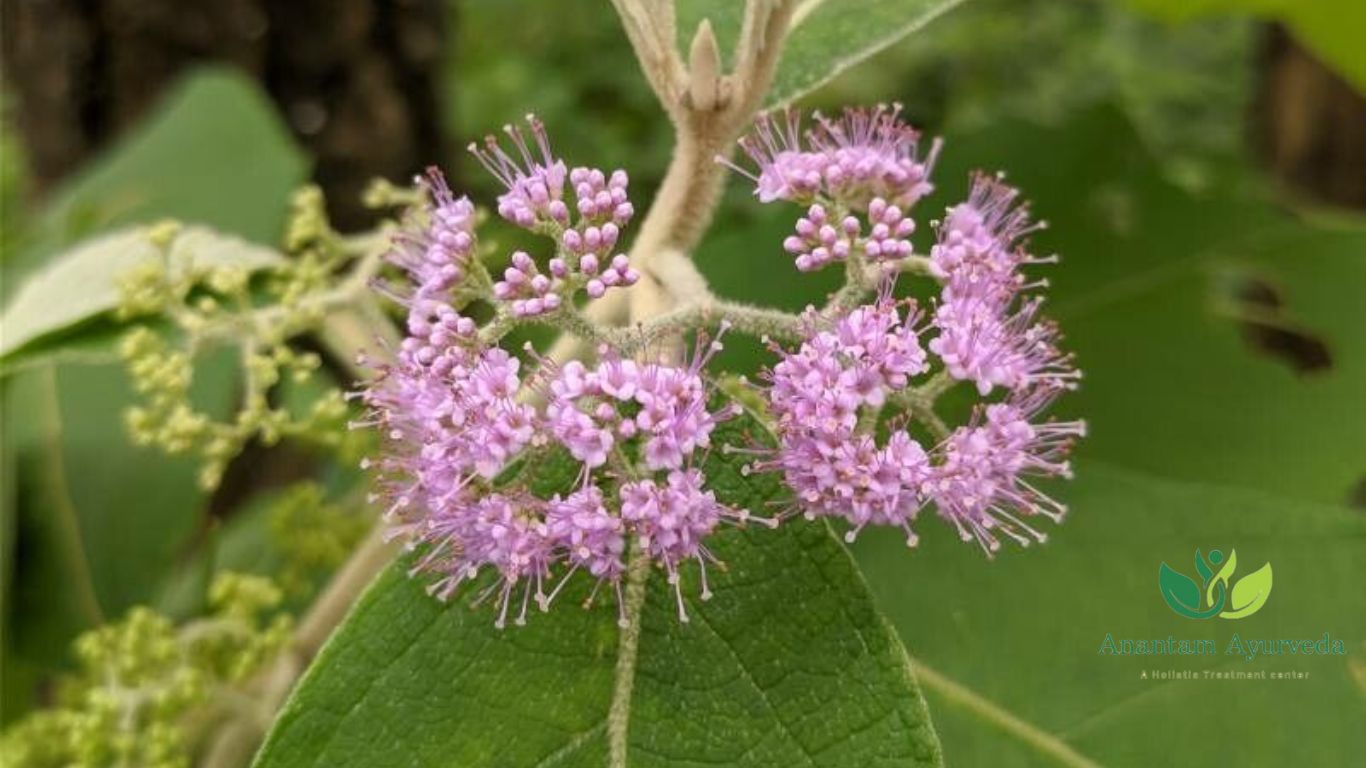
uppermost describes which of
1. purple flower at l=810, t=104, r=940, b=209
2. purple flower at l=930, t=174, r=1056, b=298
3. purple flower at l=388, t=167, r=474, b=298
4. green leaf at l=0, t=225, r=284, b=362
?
green leaf at l=0, t=225, r=284, b=362

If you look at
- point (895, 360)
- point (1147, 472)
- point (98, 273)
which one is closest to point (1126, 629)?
point (1147, 472)

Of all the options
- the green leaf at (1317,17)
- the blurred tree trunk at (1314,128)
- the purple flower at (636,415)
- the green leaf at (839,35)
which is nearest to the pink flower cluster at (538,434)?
the purple flower at (636,415)

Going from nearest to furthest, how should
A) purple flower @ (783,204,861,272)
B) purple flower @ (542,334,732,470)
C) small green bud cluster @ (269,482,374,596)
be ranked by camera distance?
purple flower @ (542,334,732,470)
purple flower @ (783,204,861,272)
small green bud cluster @ (269,482,374,596)

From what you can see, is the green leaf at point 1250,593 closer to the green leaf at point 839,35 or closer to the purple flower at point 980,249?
the purple flower at point 980,249

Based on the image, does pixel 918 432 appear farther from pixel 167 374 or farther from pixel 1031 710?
pixel 167 374

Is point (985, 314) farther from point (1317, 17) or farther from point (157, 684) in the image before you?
point (1317, 17)

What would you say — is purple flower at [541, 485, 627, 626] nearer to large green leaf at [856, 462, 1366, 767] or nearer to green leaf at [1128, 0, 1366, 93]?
large green leaf at [856, 462, 1366, 767]

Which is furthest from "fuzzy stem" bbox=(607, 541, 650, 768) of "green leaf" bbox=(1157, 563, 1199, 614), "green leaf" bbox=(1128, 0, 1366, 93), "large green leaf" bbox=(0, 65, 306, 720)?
"green leaf" bbox=(1128, 0, 1366, 93)
